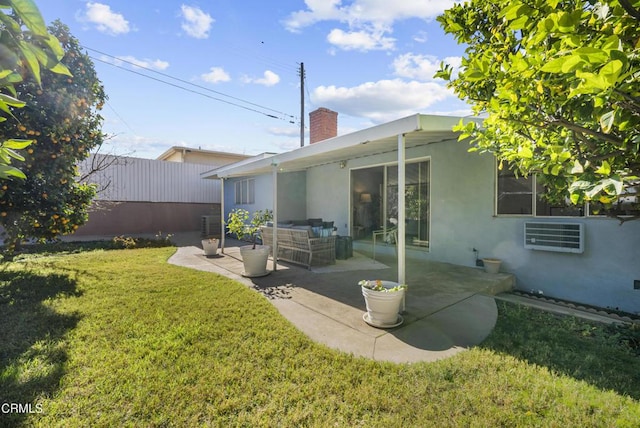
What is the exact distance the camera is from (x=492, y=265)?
541 cm

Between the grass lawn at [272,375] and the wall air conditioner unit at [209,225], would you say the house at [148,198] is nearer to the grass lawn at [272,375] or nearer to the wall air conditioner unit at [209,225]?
the wall air conditioner unit at [209,225]

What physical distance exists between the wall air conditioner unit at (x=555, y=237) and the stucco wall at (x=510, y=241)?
139 mm

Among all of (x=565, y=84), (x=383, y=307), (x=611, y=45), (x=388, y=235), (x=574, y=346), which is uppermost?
(x=565, y=84)

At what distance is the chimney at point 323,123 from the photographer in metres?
9.68

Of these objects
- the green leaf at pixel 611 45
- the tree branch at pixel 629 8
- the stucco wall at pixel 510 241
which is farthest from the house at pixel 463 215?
the green leaf at pixel 611 45

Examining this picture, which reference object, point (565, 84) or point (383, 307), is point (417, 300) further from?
point (565, 84)

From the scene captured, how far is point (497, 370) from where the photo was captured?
8.52 ft

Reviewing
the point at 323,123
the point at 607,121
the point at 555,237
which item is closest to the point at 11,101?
the point at 607,121

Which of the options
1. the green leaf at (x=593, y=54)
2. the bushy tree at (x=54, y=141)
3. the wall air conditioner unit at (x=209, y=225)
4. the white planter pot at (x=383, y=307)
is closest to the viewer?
the green leaf at (x=593, y=54)

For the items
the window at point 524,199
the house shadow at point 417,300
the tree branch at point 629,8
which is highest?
the tree branch at point 629,8

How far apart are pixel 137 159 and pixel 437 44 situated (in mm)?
13278

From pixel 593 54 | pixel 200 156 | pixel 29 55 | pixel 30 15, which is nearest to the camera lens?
pixel 30 15

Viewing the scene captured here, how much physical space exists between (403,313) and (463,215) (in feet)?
10.2

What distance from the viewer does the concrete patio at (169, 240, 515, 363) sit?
313 cm
